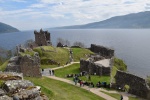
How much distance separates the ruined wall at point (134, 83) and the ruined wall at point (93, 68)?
638cm

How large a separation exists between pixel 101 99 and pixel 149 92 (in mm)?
9018

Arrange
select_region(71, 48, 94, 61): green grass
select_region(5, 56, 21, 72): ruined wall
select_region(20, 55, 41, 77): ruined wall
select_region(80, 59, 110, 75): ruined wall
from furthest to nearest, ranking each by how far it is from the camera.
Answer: select_region(71, 48, 94, 61): green grass, select_region(80, 59, 110, 75): ruined wall, select_region(20, 55, 41, 77): ruined wall, select_region(5, 56, 21, 72): ruined wall

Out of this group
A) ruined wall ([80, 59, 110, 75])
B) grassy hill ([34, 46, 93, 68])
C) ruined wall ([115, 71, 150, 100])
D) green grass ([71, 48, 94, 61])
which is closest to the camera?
ruined wall ([115, 71, 150, 100])

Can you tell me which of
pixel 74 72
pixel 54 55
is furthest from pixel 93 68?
pixel 54 55

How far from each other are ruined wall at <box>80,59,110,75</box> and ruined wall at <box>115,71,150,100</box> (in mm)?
6377

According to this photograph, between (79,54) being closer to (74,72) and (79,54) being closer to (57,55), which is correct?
(57,55)

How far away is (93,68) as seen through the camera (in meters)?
55.0

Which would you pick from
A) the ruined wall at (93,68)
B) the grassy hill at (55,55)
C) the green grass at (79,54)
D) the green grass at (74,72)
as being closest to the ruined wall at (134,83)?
the green grass at (74,72)

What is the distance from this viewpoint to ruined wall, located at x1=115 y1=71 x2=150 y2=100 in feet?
Answer: 138

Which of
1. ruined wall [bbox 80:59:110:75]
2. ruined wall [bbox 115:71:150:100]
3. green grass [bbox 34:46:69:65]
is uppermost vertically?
→ green grass [bbox 34:46:69:65]

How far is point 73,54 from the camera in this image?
73.1 m

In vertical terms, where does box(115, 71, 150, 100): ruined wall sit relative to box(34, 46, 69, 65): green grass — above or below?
below

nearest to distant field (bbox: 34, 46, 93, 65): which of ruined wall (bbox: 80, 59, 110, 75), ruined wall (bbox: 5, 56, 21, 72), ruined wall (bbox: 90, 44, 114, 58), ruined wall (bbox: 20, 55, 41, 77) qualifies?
ruined wall (bbox: 90, 44, 114, 58)

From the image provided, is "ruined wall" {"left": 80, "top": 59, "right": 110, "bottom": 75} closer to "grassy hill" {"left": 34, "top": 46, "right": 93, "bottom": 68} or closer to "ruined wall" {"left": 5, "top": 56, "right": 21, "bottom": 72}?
"grassy hill" {"left": 34, "top": 46, "right": 93, "bottom": 68}
